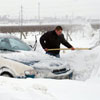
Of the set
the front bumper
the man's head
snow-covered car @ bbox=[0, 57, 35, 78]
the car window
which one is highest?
the man's head

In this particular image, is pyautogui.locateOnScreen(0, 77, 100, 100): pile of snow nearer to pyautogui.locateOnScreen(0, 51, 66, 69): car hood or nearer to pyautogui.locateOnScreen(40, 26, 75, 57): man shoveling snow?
pyautogui.locateOnScreen(0, 51, 66, 69): car hood

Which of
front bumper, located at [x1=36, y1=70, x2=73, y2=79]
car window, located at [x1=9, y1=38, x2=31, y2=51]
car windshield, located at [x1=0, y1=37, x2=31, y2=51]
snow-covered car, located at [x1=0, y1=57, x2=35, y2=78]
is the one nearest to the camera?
snow-covered car, located at [x1=0, y1=57, x2=35, y2=78]

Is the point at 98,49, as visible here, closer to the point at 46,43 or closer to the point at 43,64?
the point at 46,43

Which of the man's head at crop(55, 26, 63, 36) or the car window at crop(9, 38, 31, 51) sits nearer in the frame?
the car window at crop(9, 38, 31, 51)

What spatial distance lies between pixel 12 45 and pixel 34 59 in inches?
44.6

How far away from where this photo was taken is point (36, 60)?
6992mm

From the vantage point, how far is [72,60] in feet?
31.8

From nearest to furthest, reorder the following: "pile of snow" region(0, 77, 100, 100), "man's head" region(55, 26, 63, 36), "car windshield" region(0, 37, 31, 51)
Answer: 1. "pile of snow" region(0, 77, 100, 100)
2. "car windshield" region(0, 37, 31, 51)
3. "man's head" region(55, 26, 63, 36)

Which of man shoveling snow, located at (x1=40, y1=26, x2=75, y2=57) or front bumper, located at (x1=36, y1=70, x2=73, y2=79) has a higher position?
man shoveling snow, located at (x1=40, y1=26, x2=75, y2=57)

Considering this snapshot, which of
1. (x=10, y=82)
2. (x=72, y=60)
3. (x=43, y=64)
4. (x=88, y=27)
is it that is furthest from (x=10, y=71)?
(x=88, y=27)

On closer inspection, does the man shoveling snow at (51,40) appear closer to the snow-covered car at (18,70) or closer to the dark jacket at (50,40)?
the dark jacket at (50,40)

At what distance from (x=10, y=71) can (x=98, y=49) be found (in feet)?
13.9

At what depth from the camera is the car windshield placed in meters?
7.70

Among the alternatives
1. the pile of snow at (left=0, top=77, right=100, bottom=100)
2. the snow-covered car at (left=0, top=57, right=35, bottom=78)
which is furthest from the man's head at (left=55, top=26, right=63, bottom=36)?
the pile of snow at (left=0, top=77, right=100, bottom=100)
